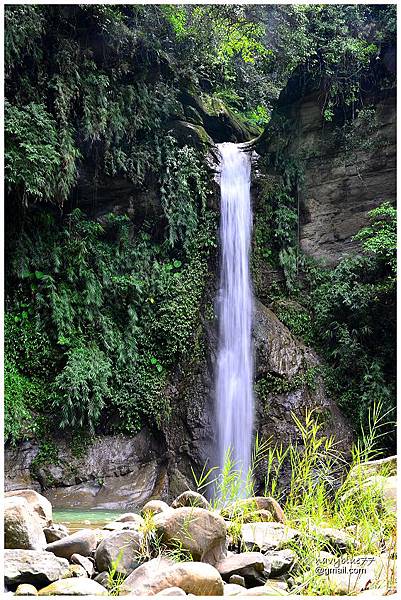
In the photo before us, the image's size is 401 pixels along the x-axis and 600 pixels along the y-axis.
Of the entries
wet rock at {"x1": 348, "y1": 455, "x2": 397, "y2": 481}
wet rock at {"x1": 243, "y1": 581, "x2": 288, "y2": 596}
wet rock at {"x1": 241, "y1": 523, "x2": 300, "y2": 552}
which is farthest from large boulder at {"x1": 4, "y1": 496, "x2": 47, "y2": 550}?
wet rock at {"x1": 348, "y1": 455, "x2": 397, "y2": 481}

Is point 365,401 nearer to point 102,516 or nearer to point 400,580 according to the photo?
point 102,516

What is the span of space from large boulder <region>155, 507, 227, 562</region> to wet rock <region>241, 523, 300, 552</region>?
0.25 m

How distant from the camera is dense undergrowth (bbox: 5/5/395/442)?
8312 millimetres

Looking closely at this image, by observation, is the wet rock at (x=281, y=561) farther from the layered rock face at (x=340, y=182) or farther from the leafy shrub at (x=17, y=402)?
the layered rock face at (x=340, y=182)

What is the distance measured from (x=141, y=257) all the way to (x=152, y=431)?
130 inches

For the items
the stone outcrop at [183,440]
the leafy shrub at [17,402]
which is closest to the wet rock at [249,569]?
the stone outcrop at [183,440]

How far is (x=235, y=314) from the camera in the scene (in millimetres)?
9438

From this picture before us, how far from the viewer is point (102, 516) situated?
6508mm

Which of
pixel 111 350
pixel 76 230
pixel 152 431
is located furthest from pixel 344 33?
pixel 152 431

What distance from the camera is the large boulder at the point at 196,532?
2578 millimetres

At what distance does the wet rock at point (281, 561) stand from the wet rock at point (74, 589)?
2.80 feet

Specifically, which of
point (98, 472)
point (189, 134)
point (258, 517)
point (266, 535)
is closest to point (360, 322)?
point (189, 134)

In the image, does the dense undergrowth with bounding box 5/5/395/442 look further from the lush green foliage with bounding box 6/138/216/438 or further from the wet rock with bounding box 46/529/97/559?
the wet rock with bounding box 46/529/97/559

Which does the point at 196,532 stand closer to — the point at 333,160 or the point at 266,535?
the point at 266,535
